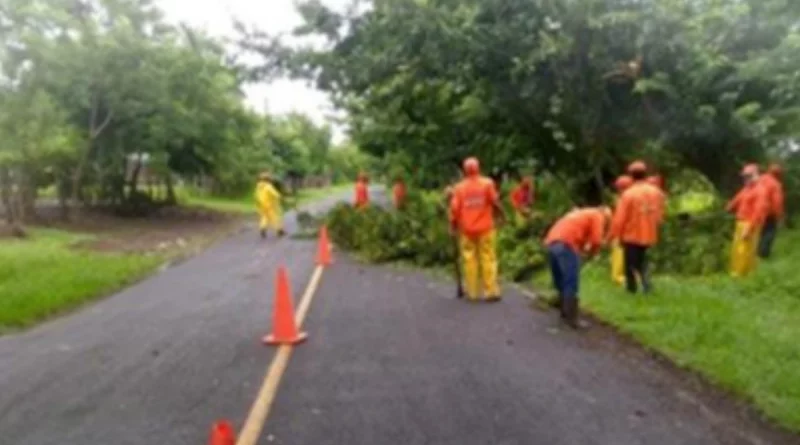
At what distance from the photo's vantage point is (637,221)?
39.7 feet

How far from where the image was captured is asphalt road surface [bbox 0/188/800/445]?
6.61 m

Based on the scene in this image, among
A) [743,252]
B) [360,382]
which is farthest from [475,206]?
[360,382]

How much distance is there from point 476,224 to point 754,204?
4.93 metres

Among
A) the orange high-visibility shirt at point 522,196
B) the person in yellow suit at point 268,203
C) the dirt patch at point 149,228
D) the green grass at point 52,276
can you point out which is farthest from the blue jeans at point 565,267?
the orange high-visibility shirt at point 522,196

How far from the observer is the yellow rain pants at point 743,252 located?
1509 centimetres

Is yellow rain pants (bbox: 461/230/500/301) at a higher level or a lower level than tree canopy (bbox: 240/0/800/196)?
lower

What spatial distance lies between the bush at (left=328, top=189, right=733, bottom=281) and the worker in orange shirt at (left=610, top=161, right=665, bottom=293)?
377 centimetres

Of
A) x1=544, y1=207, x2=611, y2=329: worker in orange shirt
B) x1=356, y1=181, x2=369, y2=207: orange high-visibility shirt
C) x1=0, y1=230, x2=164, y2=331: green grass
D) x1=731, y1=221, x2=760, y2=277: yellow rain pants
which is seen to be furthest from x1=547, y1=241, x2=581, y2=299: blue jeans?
x1=356, y1=181, x2=369, y2=207: orange high-visibility shirt

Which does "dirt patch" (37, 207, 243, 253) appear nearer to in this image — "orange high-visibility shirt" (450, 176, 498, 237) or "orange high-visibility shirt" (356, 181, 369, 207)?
"orange high-visibility shirt" (356, 181, 369, 207)

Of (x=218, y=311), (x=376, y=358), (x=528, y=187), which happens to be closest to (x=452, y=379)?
(x=376, y=358)

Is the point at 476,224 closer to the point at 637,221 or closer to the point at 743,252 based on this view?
the point at 637,221

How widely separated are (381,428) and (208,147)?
3596 centimetres

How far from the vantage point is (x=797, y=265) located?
576 inches

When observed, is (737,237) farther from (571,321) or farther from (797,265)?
(571,321)
